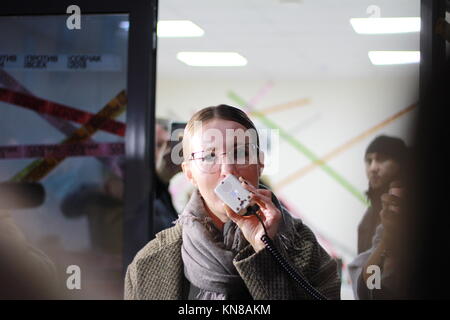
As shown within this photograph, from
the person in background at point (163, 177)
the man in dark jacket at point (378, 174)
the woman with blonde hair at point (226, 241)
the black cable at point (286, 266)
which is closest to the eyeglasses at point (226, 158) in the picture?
the woman with blonde hair at point (226, 241)

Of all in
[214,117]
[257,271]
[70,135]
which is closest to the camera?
[257,271]

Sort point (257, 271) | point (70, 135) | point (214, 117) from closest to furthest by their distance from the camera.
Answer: point (257, 271)
point (214, 117)
point (70, 135)

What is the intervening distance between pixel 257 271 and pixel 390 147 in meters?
0.55

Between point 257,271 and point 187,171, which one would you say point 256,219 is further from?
point 187,171

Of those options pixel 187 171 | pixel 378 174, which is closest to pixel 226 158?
pixel 187 171

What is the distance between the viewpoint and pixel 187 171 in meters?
1.77

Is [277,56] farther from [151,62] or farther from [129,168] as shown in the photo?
[129,168]

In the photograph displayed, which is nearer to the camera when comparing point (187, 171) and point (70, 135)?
point (187, 171)

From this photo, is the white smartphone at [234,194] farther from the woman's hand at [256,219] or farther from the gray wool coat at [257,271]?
the gray wool coat at [257,271]

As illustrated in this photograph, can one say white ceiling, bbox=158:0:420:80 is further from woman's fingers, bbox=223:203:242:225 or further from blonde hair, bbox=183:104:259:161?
woman's fingers, bbox=223:203:242:225

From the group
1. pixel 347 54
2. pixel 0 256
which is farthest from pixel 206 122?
pixel 0 256

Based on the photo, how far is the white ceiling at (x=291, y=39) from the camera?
1.77m

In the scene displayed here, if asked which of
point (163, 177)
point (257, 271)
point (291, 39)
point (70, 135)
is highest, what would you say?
point (291, 39)

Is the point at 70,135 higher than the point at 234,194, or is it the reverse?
the point at 70,135
